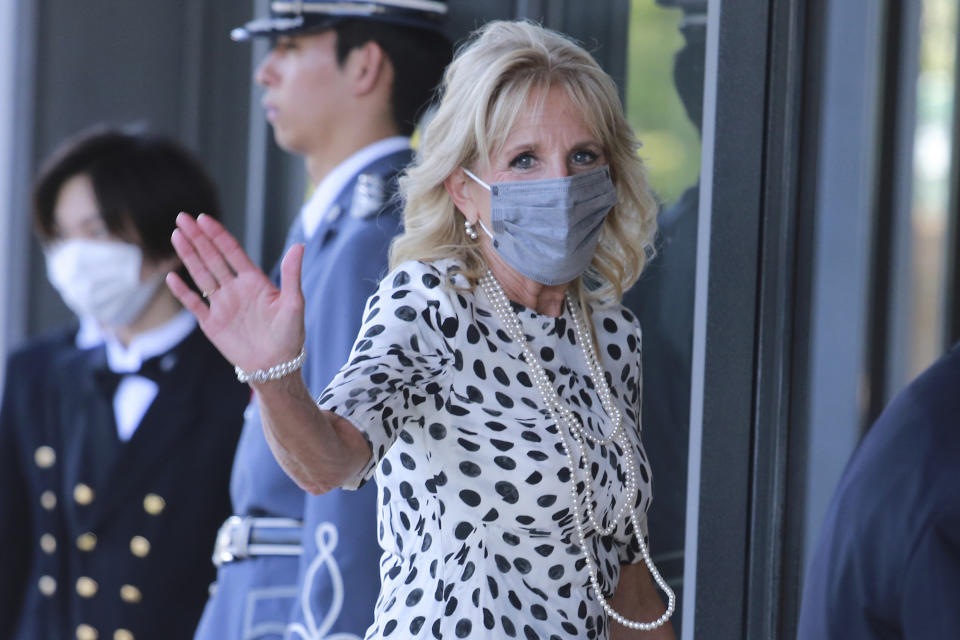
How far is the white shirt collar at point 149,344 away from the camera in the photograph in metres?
3.03

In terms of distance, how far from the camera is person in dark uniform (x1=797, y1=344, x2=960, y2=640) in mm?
1204

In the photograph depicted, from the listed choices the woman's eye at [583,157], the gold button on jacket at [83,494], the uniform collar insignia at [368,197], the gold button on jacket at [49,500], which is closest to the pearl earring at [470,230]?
the woman's eye at [583,157]

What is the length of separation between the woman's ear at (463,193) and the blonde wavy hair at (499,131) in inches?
0.5

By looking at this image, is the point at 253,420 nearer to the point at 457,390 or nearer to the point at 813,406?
the point at 457,390

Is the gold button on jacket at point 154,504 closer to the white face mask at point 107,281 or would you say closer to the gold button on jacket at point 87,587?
the gold button on jacket at point 87,587

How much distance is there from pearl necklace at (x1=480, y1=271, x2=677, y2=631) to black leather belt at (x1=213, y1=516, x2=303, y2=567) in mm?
766

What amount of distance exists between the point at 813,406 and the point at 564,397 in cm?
188

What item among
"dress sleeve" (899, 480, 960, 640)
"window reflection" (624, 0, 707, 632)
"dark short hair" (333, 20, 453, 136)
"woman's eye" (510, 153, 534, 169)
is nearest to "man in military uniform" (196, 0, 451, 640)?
"dark short hair" (333, 20, 453, 136)

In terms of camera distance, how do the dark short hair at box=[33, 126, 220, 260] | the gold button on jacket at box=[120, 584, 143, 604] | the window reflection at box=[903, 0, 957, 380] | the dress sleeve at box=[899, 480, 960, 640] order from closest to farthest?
1. the dress sleeve at box=[899, 480, 960, 640]
2. the gold button on jacket at box=[120, 584, 143, 604]
3. the dark short hair at box=[33, 126, 220, 260]
4. the window reflection at box=[903, 0, 957, 380]

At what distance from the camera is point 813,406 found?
336 cm

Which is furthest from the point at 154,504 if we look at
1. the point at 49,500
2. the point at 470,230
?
the point at 470,230

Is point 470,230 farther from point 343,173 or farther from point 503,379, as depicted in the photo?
point 343,173

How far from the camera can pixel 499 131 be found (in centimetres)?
163

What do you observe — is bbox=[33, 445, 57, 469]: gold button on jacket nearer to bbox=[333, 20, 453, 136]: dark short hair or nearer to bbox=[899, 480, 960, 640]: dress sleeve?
bbox=[333, 20, 453, 136]: dark short hair
